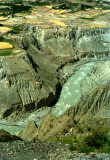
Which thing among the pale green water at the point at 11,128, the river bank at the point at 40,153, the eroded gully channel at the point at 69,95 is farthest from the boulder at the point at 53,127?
the river bank at the point at 40,153

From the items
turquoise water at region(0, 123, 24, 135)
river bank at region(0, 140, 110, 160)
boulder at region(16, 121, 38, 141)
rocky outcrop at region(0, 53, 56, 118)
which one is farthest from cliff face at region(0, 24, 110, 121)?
river bank at region(0, 140, 110, 160)

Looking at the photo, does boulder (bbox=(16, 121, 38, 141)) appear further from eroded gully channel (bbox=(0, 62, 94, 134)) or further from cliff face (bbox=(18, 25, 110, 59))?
cliff face (bbox=(18, 25, 110, 59))

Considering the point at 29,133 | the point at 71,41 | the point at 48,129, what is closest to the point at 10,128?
the point at 29,133

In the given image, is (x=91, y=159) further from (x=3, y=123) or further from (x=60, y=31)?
(x=60, y=31)

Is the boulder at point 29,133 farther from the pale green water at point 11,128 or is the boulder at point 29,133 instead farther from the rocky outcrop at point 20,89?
the rocky outcrop at point 20,89

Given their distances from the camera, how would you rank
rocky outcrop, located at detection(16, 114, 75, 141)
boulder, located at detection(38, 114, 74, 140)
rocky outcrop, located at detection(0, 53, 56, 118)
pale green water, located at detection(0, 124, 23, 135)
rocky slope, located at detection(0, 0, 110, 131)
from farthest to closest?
rocky slope, located at detection(0, 0, 110, 131)
rocky outcrop, located at detection(0, 53, 56, 118)
pale green water, located at detection(0, 124, 23, 135)
rocky outcrop, located at detection(16, 114, 75, 141)
boulder, located at detection(38, 114, 74, 140)
